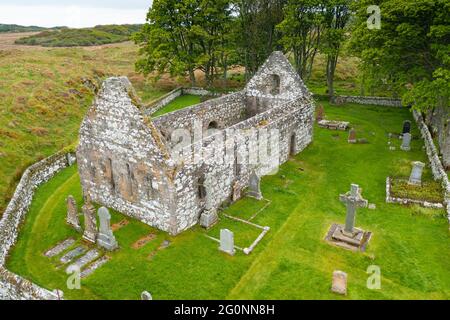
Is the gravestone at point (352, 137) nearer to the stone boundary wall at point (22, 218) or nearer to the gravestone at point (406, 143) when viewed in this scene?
the gravestone at point (406, 143)

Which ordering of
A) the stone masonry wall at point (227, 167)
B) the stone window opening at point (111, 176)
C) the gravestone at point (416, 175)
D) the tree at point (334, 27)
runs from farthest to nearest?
the tree at point (334, 27)
the gravestone at point (416, 175)
the stone window opening at point (111, 176)
the stone masonry wall at point (227, 167)

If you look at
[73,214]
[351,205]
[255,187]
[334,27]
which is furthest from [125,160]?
[334,27]

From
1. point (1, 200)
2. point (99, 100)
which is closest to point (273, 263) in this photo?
point (99, 100)

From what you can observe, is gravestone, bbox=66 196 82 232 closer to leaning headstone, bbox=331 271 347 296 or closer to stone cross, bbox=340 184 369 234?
leaning headstone, bbox=331 271 347 296

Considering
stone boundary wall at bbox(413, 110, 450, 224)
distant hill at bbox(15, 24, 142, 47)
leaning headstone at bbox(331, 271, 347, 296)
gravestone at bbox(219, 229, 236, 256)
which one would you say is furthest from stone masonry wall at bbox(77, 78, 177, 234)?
distant hill at bbox(15, 24, 142, 47)

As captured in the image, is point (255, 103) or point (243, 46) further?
point (243, 46)

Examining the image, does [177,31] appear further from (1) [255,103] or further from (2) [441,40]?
(2) [441,40]

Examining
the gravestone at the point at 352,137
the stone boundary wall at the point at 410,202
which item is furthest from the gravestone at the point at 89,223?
the gravestone at the point at 352,137
